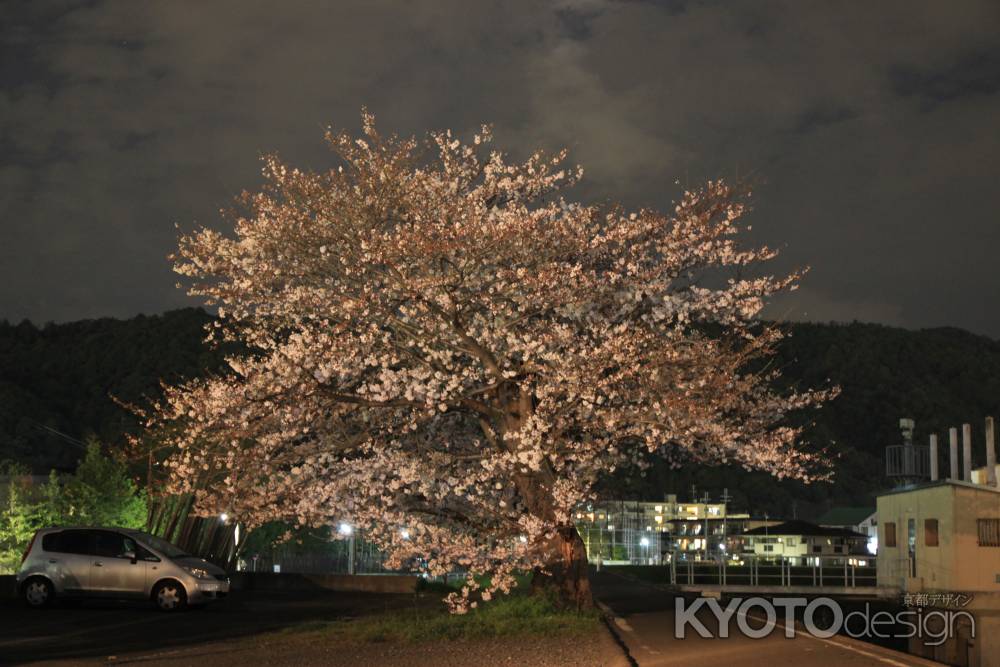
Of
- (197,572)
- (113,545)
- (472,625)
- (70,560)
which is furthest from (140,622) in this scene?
(472,625)

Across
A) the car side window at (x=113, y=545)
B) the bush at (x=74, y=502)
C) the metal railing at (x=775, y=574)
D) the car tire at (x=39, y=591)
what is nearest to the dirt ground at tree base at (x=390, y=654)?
the car side window at (x=113, y=545)

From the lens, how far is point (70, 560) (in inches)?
819

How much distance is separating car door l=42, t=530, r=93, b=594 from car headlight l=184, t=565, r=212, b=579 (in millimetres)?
1808

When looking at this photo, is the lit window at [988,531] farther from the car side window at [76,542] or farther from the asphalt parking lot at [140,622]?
the car side window at [76,542]

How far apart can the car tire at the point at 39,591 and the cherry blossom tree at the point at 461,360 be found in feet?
13.1

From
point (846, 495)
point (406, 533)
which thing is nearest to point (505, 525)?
point (406, 533)

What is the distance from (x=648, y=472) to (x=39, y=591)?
73.8 meters

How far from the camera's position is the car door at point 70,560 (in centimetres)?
2073

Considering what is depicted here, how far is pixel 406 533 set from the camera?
61.4 ft

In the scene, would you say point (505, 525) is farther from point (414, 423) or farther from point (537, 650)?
point (537, 650)

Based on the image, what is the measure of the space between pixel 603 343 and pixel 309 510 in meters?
5.56

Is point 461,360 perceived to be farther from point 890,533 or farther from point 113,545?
point 890,533

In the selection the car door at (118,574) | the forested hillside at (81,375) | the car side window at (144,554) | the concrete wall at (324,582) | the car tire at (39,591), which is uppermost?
the forested hillside at (81,375)

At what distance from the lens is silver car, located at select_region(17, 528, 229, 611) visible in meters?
20.5
